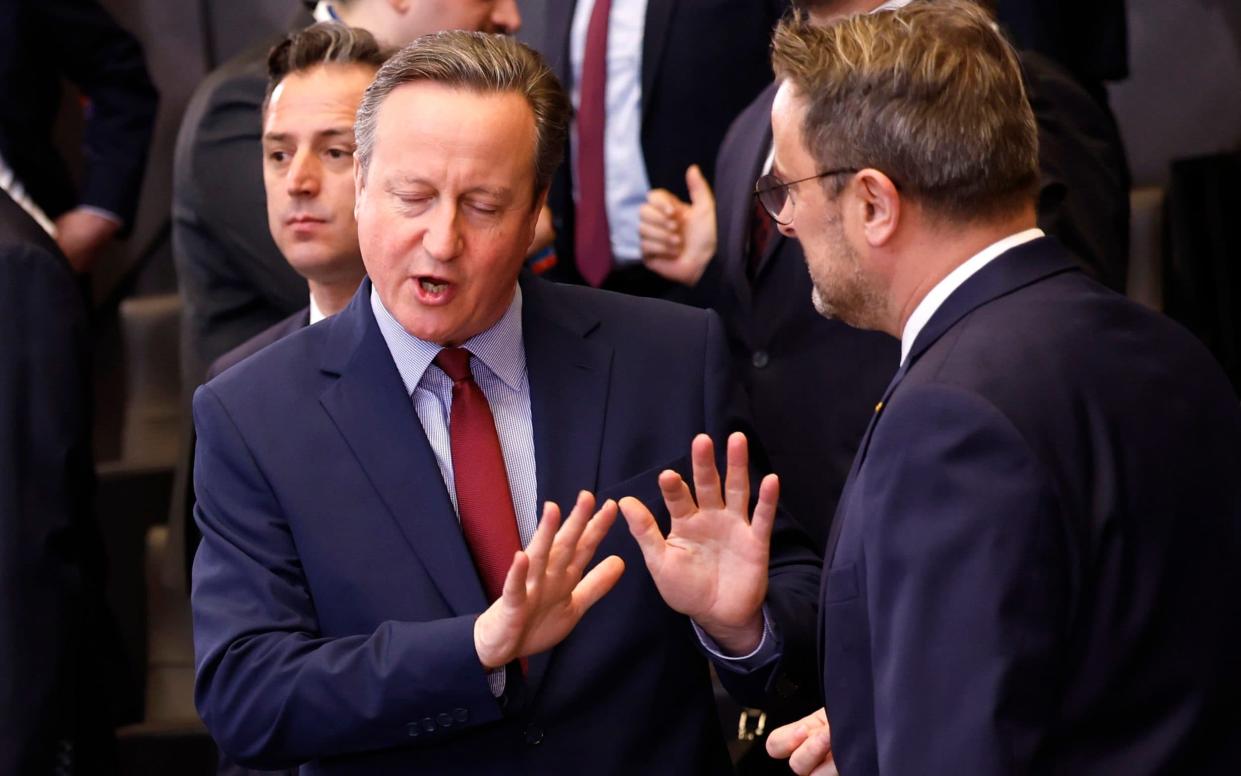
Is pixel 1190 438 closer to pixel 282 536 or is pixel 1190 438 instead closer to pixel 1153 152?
pixel 282 536

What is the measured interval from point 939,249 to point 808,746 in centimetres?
61

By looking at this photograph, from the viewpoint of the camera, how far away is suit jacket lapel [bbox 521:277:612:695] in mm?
2211

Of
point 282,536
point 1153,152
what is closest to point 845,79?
point 282,536

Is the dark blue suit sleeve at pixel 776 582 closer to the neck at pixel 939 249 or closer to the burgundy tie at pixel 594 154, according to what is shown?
the neck at pixel 939 249

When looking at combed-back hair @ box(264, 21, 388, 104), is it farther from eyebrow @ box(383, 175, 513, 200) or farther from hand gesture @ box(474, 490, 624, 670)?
hand gesture @ box(474, 490, 624, 670)

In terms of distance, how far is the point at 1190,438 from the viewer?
1868 millimetres

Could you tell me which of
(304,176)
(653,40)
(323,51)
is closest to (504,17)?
(653,40)

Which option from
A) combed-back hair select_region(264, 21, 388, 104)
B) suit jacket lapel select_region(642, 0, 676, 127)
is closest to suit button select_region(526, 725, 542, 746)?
combed-back hair select_region(264, 21, 388, 104)

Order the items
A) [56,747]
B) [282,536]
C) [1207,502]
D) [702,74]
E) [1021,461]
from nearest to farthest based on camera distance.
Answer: [1021,461] → [1207,502] → [282,536] → [56,747] → [702,74]

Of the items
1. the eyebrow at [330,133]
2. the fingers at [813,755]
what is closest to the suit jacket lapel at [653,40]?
the eyebrow at [330,133]

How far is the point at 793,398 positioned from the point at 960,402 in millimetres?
1296

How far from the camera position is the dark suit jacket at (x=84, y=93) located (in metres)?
4.61

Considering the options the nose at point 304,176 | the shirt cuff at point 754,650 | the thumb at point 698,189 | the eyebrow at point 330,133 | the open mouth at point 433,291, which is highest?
Answer: the open mouth at point 433,291

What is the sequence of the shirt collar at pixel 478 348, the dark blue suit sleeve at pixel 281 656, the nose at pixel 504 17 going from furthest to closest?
the nose at pixel 504 17 → the shirt collar at pixel 478 348 → the dark blue suit sleeve at pixel 281 656
